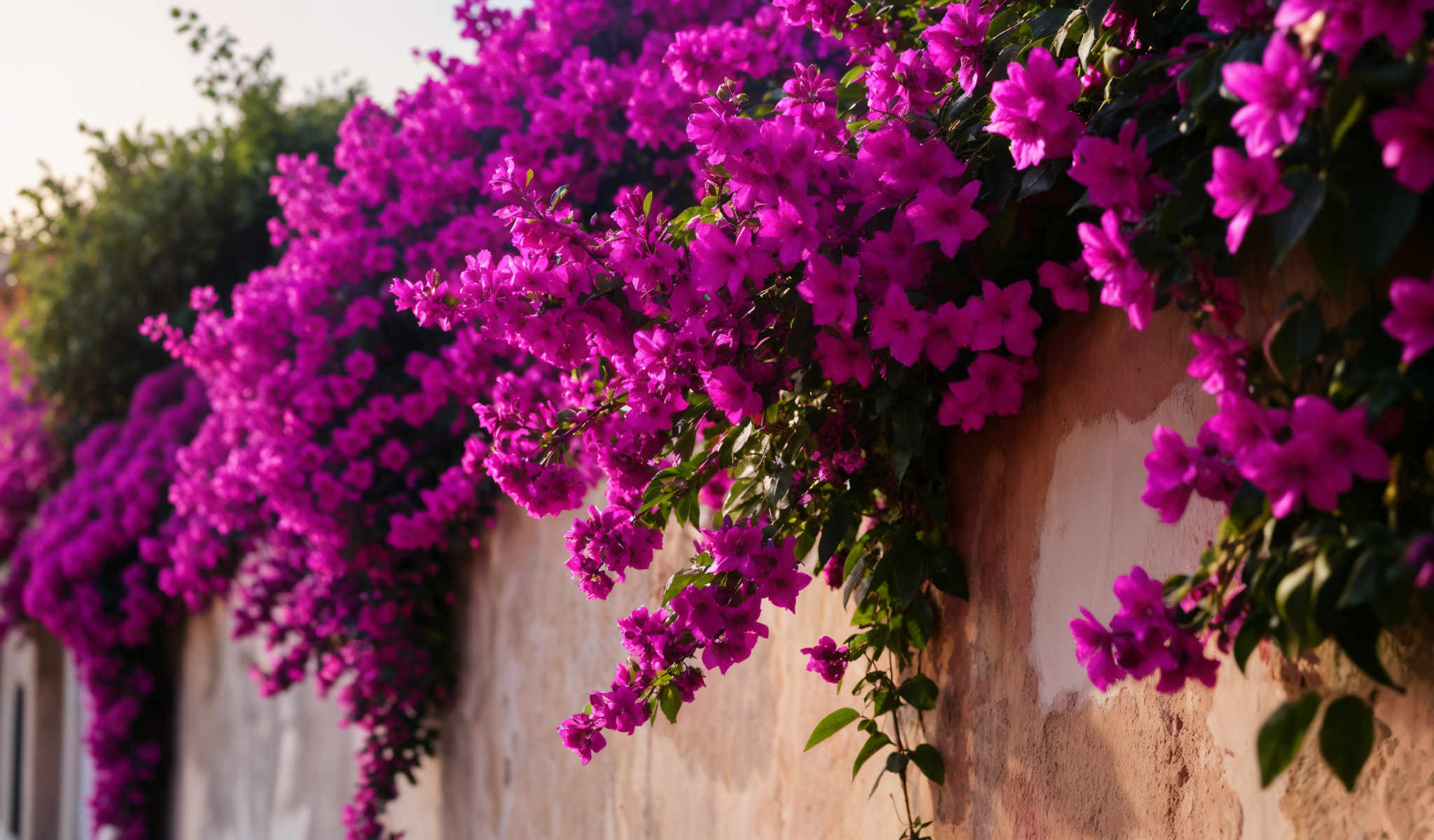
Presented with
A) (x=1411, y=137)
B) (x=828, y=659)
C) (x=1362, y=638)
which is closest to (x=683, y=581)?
(x=828, y=659)

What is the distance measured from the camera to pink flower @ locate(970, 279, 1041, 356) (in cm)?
137

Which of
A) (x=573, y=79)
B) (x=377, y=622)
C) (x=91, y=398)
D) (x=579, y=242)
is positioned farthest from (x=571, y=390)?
(x=91, y=398)

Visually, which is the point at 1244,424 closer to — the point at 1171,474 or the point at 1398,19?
the point at 1171,474

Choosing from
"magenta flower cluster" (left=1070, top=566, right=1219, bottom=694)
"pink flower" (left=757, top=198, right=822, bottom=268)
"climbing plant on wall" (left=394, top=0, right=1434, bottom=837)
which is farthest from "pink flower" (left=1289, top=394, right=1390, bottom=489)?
"pink flower" (left=757, top=198, right=822, bottom=268)

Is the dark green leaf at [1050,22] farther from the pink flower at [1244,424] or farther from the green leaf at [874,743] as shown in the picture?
the green leaf at [874,743]

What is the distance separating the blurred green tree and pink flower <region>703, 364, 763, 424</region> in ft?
16.5

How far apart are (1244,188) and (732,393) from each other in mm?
640

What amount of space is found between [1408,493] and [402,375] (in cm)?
333

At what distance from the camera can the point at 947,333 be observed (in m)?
1.38

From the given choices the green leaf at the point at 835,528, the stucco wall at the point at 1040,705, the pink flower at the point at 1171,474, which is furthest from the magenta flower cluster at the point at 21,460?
the pink flower at the point at 1171,474

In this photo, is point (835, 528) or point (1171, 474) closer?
point (1171, 474)

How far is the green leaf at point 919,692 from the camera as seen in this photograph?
1.71 metres

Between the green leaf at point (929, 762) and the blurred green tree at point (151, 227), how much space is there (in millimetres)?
5093

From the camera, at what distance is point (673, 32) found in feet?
11.3
